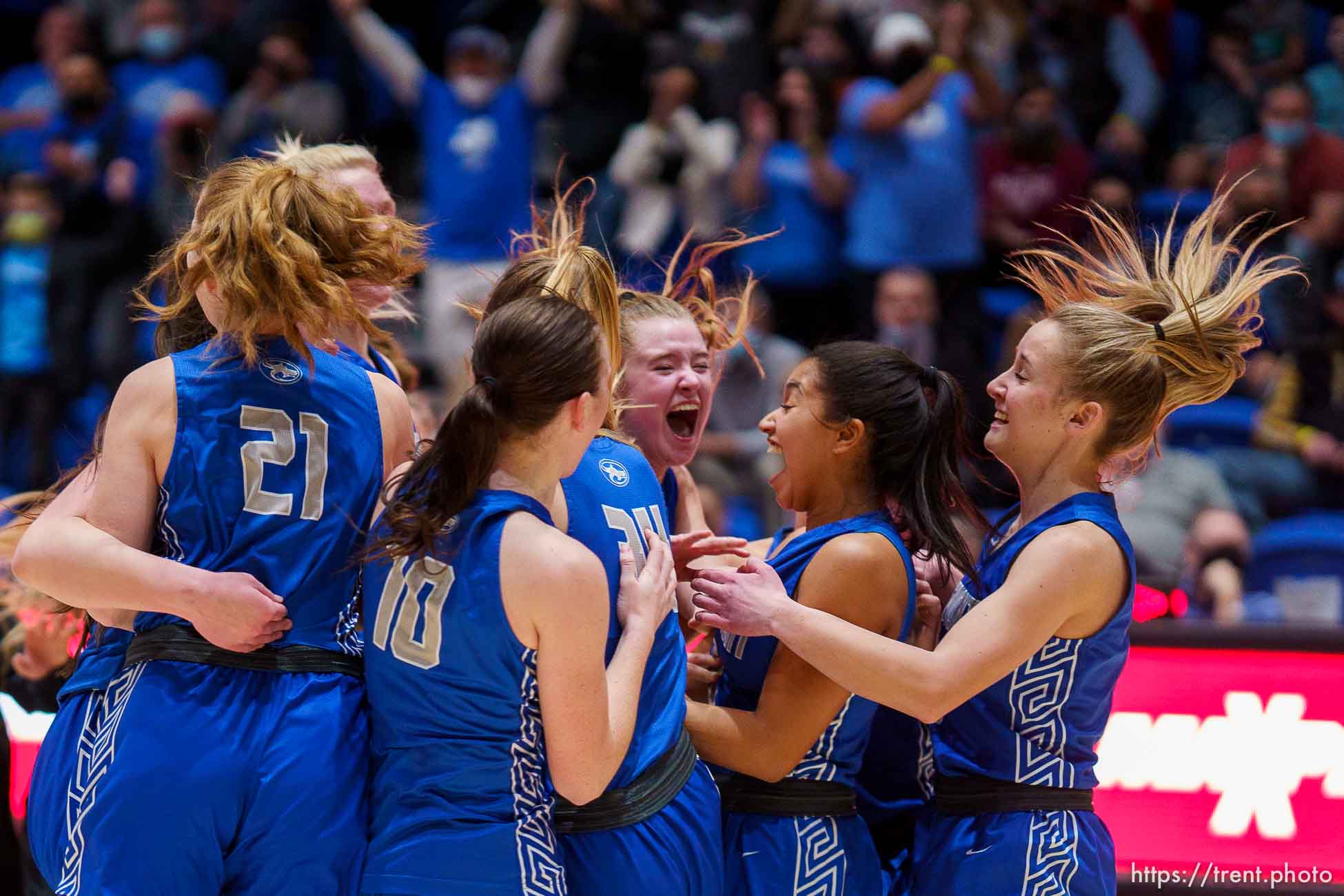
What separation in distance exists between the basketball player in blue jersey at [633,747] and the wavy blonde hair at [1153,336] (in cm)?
91

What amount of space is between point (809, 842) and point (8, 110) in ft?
32.1

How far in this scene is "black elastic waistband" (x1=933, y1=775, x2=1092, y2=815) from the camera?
2969mm

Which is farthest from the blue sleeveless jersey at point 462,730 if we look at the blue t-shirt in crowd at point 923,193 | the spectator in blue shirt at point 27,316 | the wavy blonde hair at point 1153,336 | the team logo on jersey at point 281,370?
the spectator in blue shirt at point 27,316

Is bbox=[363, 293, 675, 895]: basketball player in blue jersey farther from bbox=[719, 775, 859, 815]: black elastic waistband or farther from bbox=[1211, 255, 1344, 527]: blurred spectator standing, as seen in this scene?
bbox=[1211, 255, 1344, 527]: blurred spectator standing

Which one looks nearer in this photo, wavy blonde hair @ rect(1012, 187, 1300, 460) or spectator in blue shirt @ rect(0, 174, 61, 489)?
wavy blonde hair @ rect(1012, 187, 1300, 460)

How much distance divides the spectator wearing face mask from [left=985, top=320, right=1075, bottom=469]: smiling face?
4812 mm

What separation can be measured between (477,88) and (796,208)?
2056 millimetres

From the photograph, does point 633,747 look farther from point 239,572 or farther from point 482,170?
point 482,170

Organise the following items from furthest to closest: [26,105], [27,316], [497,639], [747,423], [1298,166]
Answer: [26,105] → [27,316] → [1298,166] → [747,423] → [497,639]

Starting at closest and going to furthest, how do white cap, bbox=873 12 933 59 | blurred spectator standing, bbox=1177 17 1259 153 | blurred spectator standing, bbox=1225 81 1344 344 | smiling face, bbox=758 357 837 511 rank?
smiling face, bbox=758 357 837 511, blurred spectator standing, bbox=1225 81 1344 344, white cap, bbox=873 12 933 59, blurred spectator standing, bbox=1177 17 1259 153

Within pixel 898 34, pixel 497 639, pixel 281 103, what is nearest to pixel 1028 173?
pixel 898 34

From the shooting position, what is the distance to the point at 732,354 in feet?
25.3

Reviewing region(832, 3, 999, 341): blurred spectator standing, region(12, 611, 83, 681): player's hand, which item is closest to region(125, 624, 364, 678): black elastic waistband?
region(12, 611, 83, 681): player's hand

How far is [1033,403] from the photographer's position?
3.09m
